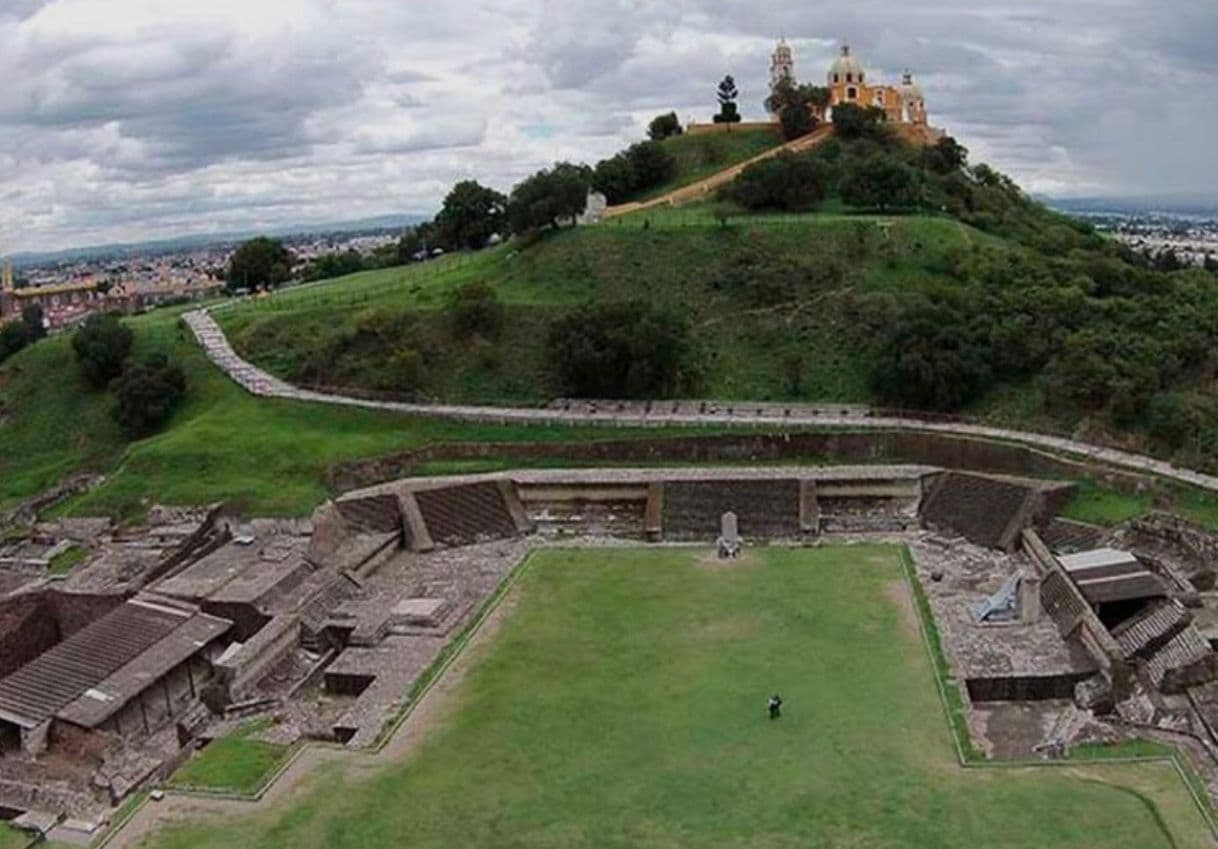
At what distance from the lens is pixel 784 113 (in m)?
75.2

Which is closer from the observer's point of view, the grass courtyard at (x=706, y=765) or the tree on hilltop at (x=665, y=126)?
the grass courtyard at (x=706, y=765)

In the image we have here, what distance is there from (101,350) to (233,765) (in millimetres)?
33637

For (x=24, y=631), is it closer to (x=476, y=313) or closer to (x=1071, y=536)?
(x=476, y=313)

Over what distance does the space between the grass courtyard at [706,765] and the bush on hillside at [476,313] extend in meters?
22.7

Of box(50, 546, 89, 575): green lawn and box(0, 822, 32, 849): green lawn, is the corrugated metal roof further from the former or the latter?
box(50, 546, 89, 575): green lawn

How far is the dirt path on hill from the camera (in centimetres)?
2131

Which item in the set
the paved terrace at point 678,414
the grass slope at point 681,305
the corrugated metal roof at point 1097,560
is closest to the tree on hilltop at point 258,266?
the grass slope at point 681,305

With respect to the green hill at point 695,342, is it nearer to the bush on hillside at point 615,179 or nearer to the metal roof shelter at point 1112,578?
the metal roof shelter at point 1112,578

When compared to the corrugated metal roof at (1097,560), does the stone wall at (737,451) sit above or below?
above

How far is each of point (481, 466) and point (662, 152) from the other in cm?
3872

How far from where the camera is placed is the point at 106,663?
2752 centimetres

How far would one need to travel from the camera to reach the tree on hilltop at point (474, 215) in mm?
73250

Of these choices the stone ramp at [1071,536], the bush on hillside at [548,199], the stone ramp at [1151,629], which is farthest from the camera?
the bush on hillside at [548,199]

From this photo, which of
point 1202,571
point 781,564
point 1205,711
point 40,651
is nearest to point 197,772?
point 40,651
